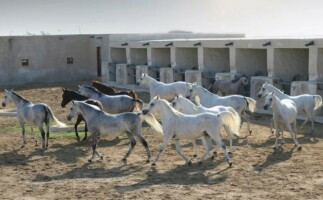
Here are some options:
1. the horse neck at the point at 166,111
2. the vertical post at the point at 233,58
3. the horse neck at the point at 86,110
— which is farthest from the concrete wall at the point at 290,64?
the horse neck at the point at 86,110

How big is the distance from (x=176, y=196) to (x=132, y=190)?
855 mm

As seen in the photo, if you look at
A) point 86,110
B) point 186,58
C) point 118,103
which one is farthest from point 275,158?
point 186,58

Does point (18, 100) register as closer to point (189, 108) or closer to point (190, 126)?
point (189, 108)

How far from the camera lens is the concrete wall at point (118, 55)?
3048cm

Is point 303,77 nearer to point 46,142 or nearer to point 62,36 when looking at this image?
point 46,142

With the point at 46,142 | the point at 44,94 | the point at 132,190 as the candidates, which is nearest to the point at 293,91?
the point at 46,142

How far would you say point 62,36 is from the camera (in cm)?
3155

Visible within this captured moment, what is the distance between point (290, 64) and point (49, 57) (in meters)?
16.2

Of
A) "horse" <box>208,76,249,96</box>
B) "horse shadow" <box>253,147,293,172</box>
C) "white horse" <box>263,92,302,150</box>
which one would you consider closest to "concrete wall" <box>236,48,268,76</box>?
"horse" <box>208,76,249,96</box>

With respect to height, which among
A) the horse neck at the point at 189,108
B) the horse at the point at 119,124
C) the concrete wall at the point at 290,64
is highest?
the concrete wall at the point at 290,64

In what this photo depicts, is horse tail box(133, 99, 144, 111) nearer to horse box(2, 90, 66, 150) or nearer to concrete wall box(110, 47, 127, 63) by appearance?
horse box(2, 90, 66, 150)

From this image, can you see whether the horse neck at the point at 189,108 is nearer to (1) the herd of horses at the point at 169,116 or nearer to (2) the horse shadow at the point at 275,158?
(1) the herd of horses at the point at 169,116

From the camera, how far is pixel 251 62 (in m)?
21.7

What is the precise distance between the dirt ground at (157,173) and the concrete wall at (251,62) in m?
7.50
